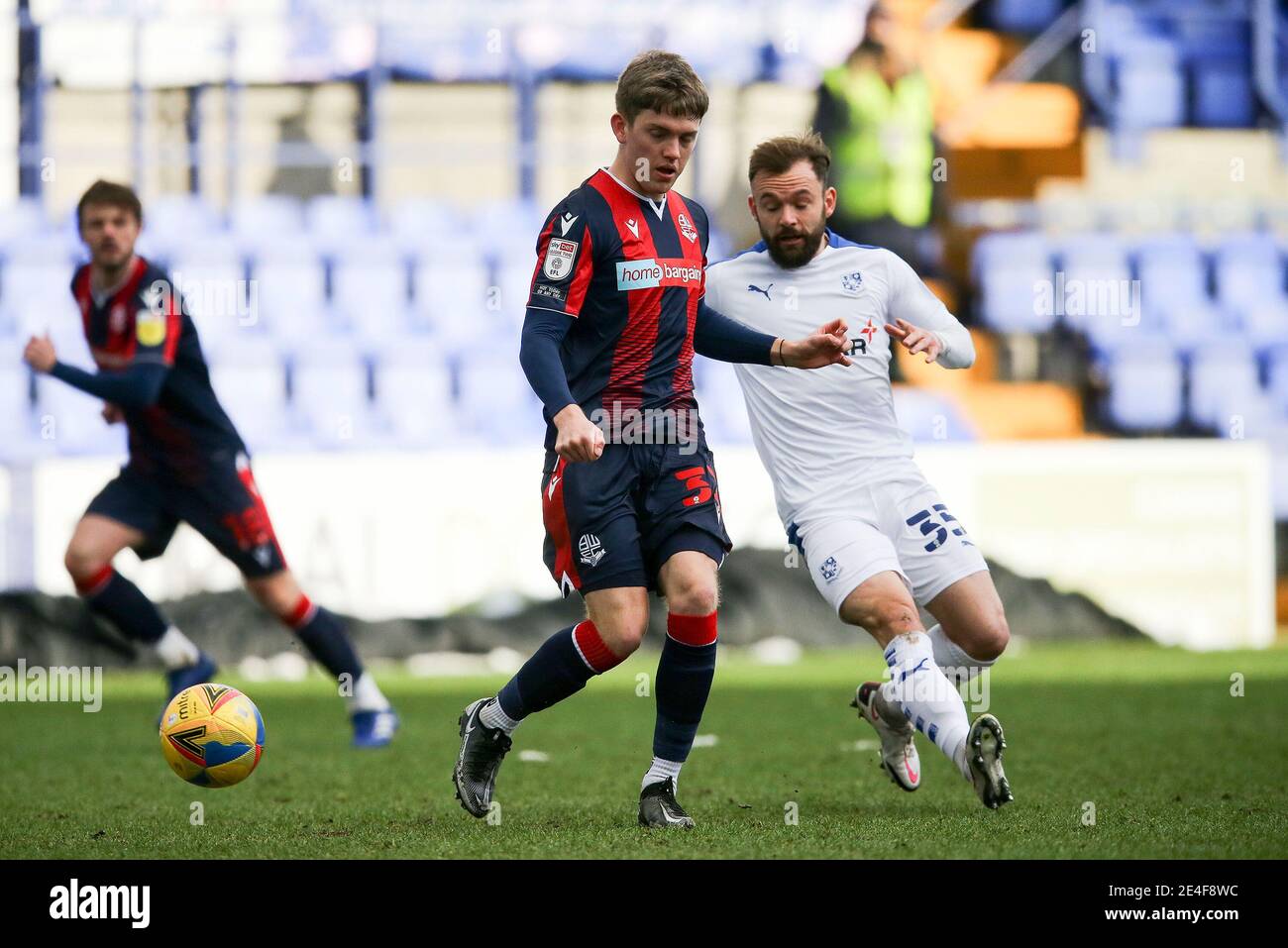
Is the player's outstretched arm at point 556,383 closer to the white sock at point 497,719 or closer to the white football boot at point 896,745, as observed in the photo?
the white sock at point 497,719

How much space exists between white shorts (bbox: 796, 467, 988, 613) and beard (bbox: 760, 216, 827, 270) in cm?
79

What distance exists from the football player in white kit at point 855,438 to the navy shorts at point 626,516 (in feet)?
1.93

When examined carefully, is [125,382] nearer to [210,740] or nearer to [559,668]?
[210,740]

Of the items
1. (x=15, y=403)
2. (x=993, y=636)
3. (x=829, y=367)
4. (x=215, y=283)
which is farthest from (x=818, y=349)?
(x=15, y=403)

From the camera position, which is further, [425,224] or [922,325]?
[425,224]

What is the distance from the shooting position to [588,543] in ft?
16.2

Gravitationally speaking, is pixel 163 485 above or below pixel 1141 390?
below

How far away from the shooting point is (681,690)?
5121 mm

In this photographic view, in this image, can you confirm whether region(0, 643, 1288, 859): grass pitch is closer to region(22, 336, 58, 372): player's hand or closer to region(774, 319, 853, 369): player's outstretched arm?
region(774, 319, 853, 369): player's outstretched arm

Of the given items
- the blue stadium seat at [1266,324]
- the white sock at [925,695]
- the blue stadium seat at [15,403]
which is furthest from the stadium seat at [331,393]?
the white sock at [925,695]

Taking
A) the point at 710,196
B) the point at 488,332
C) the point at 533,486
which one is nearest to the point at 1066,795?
the point at 533,486

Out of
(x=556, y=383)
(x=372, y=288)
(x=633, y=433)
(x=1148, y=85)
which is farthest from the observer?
(x=1148, y=85)

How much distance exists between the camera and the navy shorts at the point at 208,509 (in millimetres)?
7504

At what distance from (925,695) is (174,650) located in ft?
13.1
